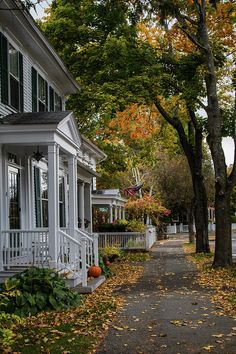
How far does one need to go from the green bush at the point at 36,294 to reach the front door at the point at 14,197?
3.13 m

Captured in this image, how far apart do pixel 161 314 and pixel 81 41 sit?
16200mm

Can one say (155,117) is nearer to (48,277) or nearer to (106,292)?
(106,292)

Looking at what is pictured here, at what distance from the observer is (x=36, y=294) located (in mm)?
10375

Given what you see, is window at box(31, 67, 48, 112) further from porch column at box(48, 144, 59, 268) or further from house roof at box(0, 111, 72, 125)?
porch column at box(48, 144, 59, 268)

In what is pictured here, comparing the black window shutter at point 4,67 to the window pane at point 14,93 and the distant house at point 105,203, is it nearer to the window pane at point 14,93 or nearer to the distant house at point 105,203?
the window pane at point 14,93

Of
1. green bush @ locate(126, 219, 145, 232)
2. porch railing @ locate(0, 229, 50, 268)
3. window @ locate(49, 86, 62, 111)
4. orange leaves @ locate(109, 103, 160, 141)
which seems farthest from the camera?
green bush @ locate(126, 219, 145, 232)

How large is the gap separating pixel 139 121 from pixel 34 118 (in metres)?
17.4

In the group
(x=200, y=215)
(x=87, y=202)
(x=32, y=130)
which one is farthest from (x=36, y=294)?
(x=200, y=215)

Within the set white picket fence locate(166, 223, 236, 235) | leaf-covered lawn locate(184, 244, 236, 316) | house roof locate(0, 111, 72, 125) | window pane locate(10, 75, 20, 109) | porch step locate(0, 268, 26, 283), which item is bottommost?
white picket fence locate(166, 223, 236, 235)

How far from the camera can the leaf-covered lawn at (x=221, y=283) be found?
10.7m

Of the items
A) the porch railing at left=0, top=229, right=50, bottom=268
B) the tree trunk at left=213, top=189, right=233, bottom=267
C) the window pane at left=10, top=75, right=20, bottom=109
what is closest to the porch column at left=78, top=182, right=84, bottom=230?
the tree trunk at left=213, top=189, right=233, bottom=267

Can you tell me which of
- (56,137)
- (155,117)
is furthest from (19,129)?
(155,117)

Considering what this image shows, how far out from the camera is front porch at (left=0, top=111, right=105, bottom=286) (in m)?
12.5

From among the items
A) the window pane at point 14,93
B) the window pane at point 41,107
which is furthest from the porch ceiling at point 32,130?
the window pane at point 41,107
